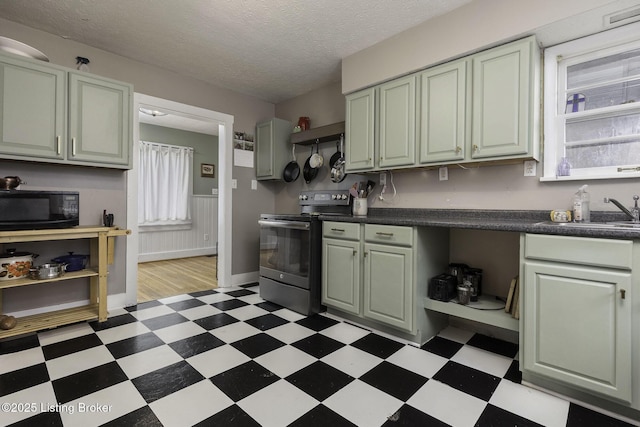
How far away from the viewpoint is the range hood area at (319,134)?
3.06m

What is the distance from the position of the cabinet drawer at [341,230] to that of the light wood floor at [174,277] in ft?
5.77

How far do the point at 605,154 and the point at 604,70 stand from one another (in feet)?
1.73

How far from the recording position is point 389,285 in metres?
2.17

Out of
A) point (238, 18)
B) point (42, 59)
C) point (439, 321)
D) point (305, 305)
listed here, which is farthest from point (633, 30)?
point (42, 59)

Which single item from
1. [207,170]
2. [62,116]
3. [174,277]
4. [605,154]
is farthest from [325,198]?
[207,170]

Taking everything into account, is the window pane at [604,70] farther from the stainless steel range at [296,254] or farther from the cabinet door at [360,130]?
the stainless steel range at [296,254]

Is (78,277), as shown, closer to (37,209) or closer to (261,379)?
(37,209)

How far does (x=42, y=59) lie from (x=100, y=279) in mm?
1689

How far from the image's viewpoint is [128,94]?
2570mm

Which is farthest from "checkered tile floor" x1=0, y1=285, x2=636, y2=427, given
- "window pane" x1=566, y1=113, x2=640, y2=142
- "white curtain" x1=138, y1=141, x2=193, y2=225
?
"white curtain" x1=138, y1=141, x2=193, y2=225

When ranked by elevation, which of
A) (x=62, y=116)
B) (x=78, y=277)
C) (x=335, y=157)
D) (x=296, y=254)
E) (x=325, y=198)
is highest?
(x=62, y=116)

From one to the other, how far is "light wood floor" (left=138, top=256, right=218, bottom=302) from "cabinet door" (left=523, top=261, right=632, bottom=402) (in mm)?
3101

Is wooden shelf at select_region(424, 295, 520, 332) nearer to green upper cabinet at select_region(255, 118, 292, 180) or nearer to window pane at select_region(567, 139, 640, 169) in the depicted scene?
window pane at select_region(567, 139, 640, 169)

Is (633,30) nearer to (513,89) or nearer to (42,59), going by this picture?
(513,89)
